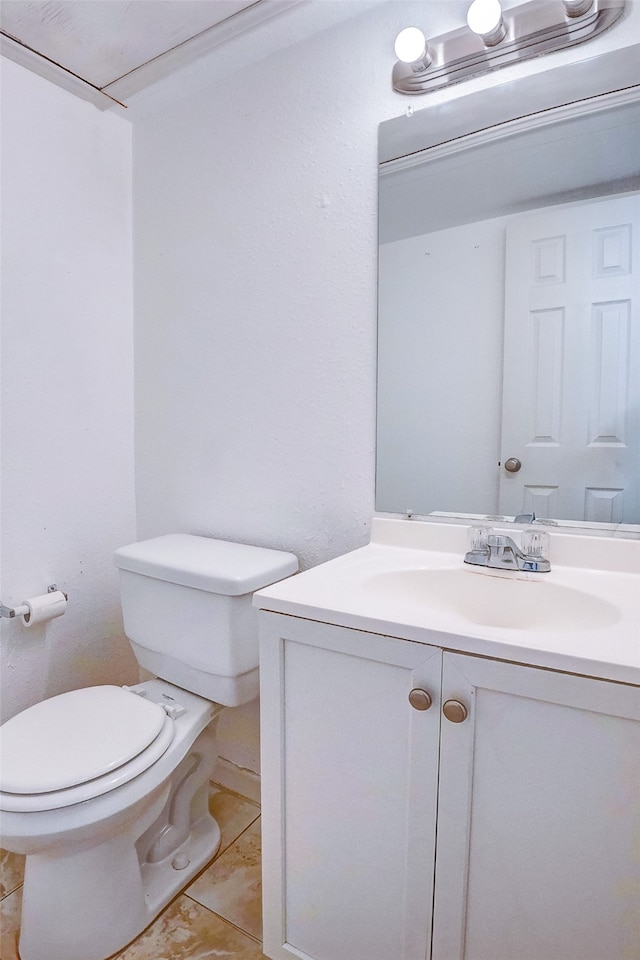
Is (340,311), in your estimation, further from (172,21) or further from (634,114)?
(172,21)

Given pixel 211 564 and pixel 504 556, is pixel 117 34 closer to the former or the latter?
pixel 211 564

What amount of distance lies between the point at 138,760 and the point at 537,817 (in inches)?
29.6

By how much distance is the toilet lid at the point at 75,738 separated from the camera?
990mm

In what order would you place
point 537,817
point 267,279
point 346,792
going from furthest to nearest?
point 267,279 → point 346,792 → point 537,817

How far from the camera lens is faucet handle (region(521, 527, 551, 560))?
1065 millimetres

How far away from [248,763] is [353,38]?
6.24ft

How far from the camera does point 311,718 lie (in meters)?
0.89

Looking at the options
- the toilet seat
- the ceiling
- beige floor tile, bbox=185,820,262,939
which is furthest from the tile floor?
the ceiling

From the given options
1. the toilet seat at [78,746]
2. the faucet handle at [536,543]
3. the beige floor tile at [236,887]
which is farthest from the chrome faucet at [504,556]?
the beige floor tile at [236,887]

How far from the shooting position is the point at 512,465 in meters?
1.13

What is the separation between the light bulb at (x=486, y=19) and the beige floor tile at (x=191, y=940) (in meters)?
1.91

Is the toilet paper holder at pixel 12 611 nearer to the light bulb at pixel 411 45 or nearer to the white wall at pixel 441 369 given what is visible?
the white wall at pixel 441 369

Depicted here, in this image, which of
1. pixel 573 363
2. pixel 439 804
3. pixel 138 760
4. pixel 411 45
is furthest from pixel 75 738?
pixel 411 45

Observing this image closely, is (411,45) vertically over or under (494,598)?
over
